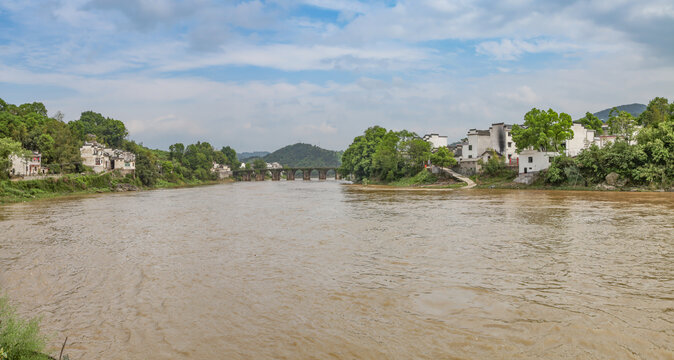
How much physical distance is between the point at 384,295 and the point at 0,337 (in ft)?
24.3

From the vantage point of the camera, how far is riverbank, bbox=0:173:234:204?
150ft

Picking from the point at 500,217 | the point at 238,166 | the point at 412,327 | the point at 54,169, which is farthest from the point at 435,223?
the point at 238,166

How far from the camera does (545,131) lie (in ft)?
169

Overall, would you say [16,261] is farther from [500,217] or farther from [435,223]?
[500,217]

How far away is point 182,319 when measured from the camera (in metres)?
9.22

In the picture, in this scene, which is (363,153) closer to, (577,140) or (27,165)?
(577,140)

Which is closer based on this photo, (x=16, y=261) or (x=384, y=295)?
(x=384, y=295)

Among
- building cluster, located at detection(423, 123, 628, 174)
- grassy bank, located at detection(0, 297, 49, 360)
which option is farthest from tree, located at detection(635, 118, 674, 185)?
grassy bank, located at detection(0, 297, 49, 360)

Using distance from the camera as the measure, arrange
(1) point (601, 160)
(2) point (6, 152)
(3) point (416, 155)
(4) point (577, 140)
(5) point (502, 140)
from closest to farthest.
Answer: (1) point (601, 160) < (2) point (6, 152) < (4) point (577, 140) < (5) point (502, 140) < (3) point (416, 155)

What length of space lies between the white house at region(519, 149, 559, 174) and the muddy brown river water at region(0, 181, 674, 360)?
109ft

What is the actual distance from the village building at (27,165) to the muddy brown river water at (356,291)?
4267 cm

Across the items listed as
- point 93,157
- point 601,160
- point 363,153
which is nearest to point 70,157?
point 93,157

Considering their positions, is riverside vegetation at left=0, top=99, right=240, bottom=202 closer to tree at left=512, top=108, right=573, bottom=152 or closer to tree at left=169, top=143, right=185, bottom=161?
tree at left=169, top=143, right=185, bottom=161

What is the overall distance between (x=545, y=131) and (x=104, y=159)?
241 ft
